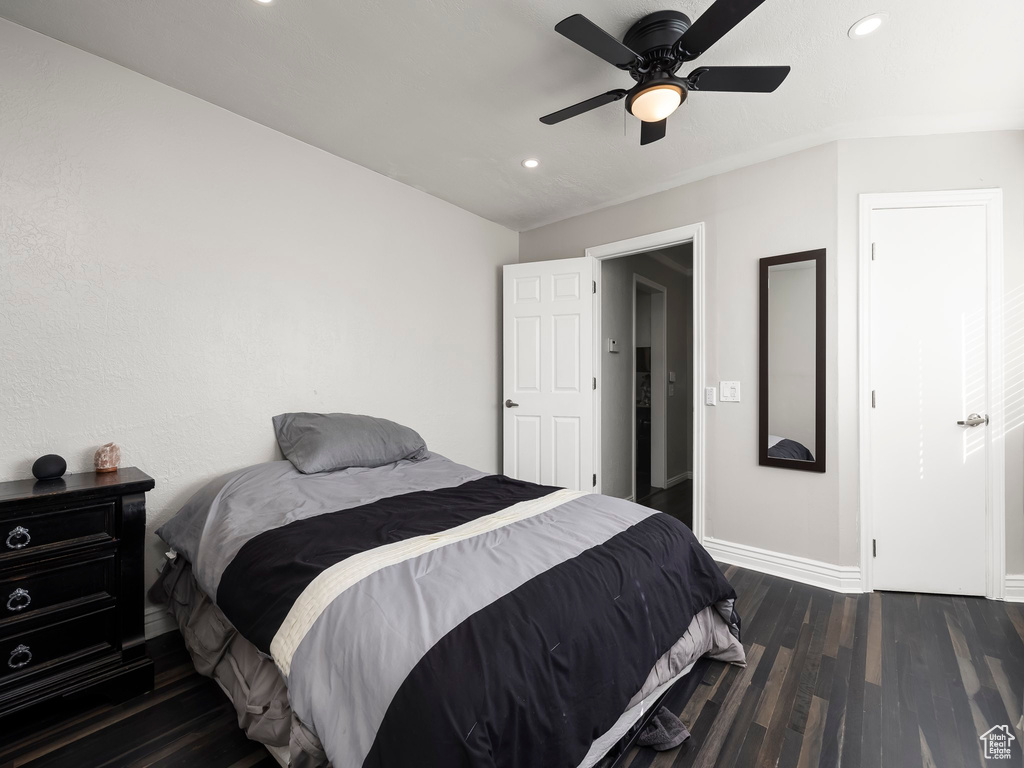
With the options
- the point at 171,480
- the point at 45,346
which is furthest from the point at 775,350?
the point at 45,346

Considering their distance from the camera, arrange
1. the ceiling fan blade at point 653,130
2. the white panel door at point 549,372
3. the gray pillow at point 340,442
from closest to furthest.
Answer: the ceiling fan blade at point 653,130, the gray pillow at point 340,442, the white panel door at point 549,372

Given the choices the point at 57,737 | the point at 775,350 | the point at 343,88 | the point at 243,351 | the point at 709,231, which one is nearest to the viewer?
the point at 57,737

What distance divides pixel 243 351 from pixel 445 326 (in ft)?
4.96

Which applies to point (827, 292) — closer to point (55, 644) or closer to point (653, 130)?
point (653, 130)

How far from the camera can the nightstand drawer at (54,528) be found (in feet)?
5.24

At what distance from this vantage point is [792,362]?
287 cm

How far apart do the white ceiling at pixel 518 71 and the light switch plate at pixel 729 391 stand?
1.43 metres

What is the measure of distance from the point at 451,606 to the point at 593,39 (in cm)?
190

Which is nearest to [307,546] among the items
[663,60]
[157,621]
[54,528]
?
[54,528]

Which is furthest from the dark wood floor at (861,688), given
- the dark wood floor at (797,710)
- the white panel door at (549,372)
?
the white panel door at (549,372)

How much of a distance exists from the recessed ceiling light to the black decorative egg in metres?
3.61

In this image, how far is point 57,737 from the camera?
159 centimetres

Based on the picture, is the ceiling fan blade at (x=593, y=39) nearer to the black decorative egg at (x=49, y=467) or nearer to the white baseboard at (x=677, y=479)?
the black decorative egg at (x=49, y=467)

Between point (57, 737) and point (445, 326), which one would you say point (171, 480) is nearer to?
point (57, 737)
